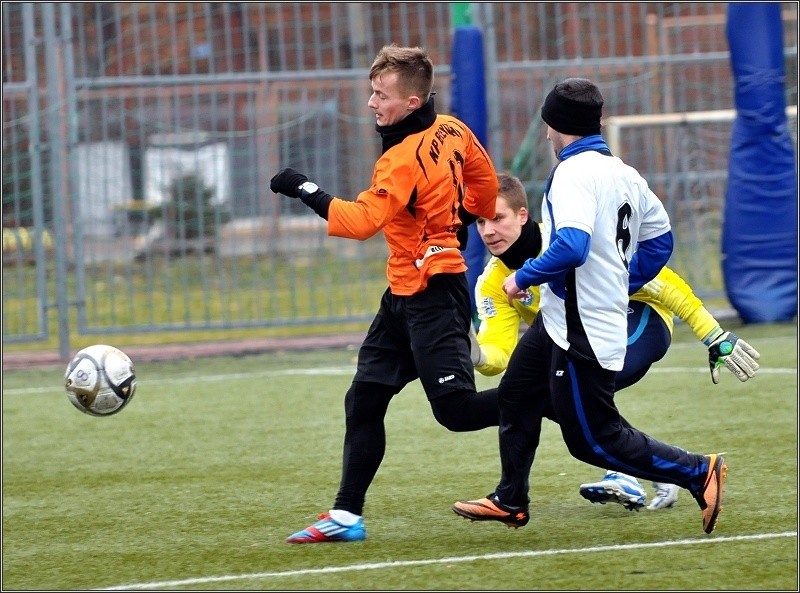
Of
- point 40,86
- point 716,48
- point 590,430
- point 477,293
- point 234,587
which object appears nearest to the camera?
point 234,587

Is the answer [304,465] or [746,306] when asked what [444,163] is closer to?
[304,465]

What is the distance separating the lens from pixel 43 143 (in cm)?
1140

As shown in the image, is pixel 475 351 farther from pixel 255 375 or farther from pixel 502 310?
pixel 255 375

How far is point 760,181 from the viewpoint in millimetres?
11453

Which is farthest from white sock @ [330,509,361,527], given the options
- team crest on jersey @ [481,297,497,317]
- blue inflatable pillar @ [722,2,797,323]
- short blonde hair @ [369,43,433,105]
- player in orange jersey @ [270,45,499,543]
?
blue inflatable pillar @ [722,2,797,323]

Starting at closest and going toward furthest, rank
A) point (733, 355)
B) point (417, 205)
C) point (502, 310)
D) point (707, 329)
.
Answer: point (417, 205), point (733, 355), point (707, 329), point (502, 310)

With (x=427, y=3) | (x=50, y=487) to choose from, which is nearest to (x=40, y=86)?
(x=427, y=3)

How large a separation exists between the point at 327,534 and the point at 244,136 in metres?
6.87

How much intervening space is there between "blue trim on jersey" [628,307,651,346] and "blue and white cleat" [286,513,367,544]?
136 centimetres

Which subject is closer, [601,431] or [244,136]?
[601,431]

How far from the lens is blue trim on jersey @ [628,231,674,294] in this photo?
5.28m

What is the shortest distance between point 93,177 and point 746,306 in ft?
18.0

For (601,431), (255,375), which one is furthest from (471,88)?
(601,431)

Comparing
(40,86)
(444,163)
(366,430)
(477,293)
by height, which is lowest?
(366,430)
